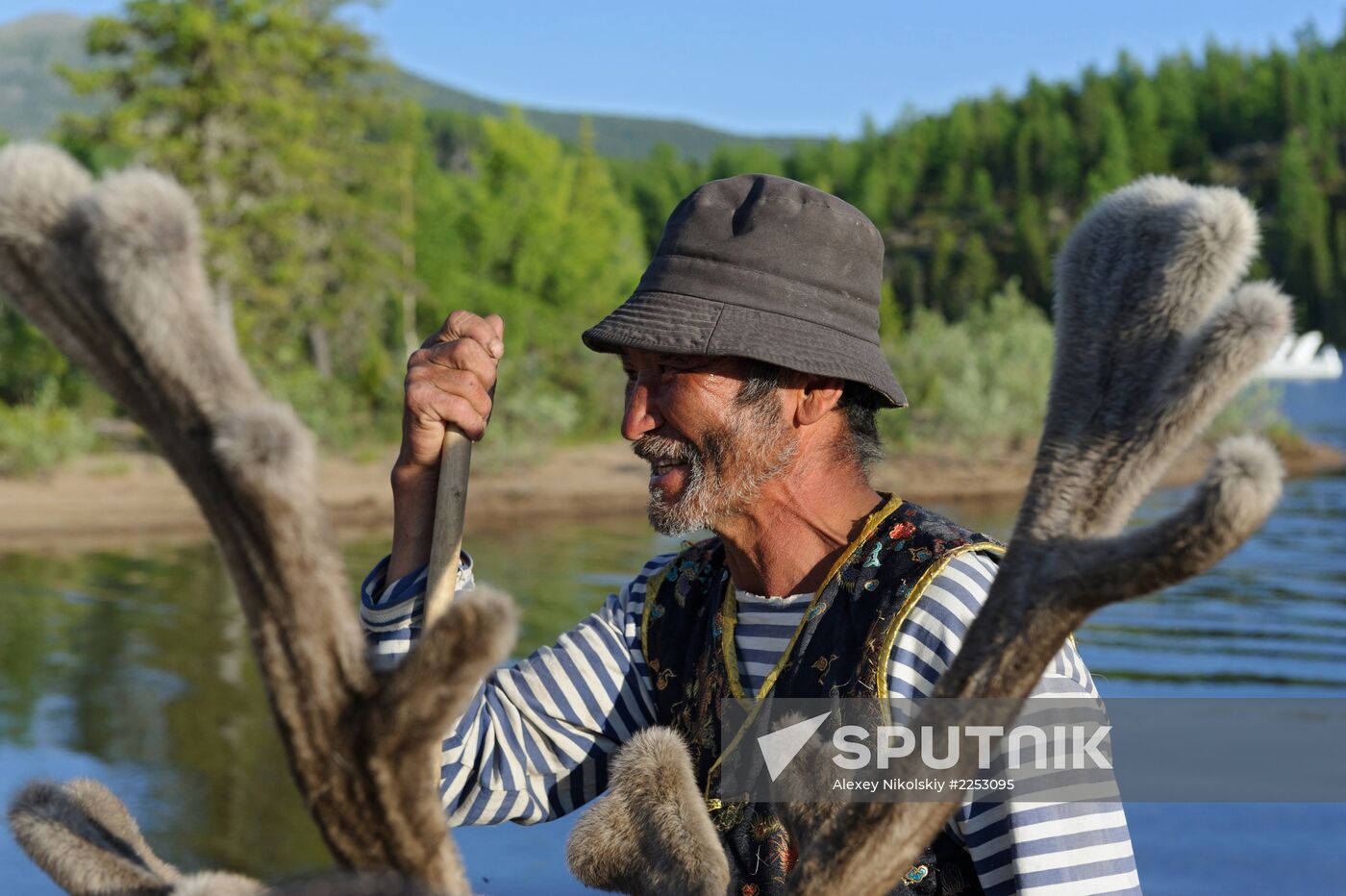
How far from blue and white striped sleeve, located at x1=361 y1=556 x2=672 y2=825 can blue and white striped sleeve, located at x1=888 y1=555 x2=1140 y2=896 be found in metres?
0.61

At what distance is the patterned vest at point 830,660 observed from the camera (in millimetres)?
1880

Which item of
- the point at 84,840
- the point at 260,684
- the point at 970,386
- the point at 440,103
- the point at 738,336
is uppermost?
the point at 440,103

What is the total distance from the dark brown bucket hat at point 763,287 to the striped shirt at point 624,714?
1.26ft

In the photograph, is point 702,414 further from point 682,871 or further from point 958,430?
point 958,430

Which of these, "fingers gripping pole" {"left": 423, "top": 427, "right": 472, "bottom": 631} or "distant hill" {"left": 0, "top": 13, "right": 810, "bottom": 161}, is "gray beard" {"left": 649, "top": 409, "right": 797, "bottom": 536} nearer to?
"fingers gripping pole" {"left": 423, "top": 427, "right": 472, "bottom": 631}

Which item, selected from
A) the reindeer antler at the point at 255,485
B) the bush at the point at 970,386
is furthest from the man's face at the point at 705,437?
the bush at the point at 970,386

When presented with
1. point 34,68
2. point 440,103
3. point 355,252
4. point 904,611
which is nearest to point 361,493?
point 355,252

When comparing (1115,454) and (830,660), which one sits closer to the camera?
(1115,454)

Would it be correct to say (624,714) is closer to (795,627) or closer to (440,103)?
(795,627)

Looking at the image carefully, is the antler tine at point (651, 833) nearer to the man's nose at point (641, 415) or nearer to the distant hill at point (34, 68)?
the man's nose at point (641, 415)

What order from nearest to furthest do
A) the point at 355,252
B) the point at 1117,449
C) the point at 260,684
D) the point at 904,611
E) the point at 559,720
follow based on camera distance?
1. the point at 1117,449
2. the point at 904,611
3. the point at 559,720
4. the point at 260,684
5. the point at 355,252

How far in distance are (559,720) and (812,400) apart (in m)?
0.66

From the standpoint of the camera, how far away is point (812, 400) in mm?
2221

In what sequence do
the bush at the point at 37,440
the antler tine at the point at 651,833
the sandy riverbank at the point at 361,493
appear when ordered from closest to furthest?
the antler tine at the point at 651,833 → the sandy riverbank at the point at 361,493 → the bush at the point at 37,440
